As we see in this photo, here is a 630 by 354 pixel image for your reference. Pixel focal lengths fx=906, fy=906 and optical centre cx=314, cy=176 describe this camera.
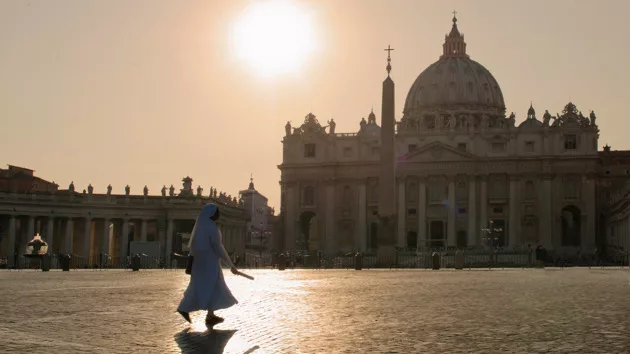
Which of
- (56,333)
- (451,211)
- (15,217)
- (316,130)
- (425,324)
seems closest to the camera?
(56,333)

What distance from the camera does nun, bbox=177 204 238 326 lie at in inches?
565

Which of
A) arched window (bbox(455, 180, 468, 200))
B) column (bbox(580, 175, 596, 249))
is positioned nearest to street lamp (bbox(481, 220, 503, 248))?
arched window (bbox(455, 180, 468, 200))

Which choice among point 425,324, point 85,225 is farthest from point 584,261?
point 425,324

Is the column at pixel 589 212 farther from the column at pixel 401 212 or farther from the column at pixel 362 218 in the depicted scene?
the column at pixel 362 218

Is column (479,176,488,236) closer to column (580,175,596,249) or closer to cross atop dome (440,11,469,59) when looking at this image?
column (580,175,596,249)

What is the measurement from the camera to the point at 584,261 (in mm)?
88625

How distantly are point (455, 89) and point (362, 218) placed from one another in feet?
99.5

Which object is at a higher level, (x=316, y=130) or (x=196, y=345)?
(x=316, y=130)

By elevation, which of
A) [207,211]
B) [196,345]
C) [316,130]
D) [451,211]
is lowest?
[196,345]

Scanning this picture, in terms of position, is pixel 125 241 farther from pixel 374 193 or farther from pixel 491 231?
pixel 491 231

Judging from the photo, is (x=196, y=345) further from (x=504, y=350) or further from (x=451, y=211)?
(x=451, y=211)

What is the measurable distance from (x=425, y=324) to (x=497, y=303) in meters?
5.53

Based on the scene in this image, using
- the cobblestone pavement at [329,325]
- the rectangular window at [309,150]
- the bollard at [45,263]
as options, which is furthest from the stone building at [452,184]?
the cobblestone pavement at [329,325]

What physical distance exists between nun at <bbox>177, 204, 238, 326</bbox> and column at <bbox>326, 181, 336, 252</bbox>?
307 feet
